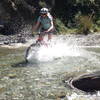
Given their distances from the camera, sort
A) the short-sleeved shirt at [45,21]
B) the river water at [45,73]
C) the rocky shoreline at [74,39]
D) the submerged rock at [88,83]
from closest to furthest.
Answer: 1. the river water at [45,73]
2. the submerged rock at [88,83]
3. the short-sleeved shirt at [45,21]
4. the rocky shoreline at [74,39]

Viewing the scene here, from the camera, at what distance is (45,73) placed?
40.4ft

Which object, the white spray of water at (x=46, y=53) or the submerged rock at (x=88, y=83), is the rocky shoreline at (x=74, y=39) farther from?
the submerged rock at (x=88, y=83)

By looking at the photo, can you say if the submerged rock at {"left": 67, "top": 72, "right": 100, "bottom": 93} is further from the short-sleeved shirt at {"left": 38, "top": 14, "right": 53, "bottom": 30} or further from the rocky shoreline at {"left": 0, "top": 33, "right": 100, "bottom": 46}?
the rocky shoreline at {"left": 0, "top": 33, "right": 100, "bottom": 46}

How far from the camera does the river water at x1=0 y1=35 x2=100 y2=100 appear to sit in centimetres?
929

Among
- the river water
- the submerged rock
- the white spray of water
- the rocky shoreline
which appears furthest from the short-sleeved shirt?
the rocky shoreline

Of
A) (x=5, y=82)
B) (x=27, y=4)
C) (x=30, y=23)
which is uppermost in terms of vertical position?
(x=27, y=4)

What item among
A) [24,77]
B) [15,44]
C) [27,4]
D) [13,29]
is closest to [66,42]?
[15,44]

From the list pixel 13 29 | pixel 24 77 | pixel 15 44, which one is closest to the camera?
pixel 24 77

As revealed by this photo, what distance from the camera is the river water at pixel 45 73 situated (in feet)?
30.5

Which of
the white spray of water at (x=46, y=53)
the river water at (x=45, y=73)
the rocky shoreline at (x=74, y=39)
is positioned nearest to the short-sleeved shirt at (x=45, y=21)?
the white spray of water at (x=46, y=53)

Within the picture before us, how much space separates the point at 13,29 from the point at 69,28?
17.1ft

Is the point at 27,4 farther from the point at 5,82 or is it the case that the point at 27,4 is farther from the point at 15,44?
the point at 5,82

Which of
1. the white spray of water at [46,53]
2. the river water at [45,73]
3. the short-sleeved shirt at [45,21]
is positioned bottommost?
the river water at [45,73]

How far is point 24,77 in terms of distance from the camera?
11633 millimetres
